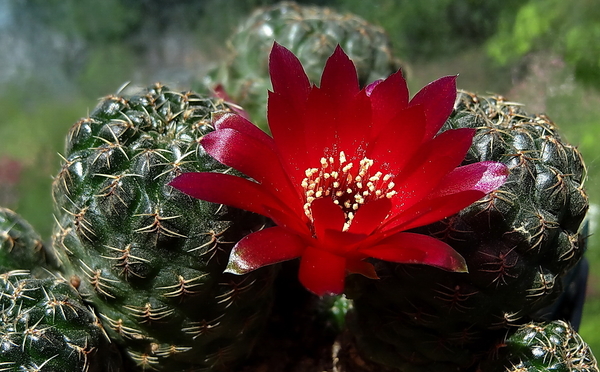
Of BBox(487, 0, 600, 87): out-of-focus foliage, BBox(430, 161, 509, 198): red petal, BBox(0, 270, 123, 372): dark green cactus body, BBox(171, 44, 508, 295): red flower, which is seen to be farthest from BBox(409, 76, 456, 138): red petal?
BBox(487, 0, 600, 87): out-of-focus foliage

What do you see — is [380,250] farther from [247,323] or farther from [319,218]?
[247,323]

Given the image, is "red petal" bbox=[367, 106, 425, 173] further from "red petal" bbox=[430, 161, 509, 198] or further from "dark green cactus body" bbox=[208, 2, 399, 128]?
"dark green cactus body" bbox=[208, 2, 399, 128]

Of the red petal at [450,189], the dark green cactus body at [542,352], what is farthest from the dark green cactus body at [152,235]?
the dark green cactus body at [542,352]

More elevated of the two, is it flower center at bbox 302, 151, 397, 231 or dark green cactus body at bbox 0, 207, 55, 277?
flower center at bbox 302, 151, 397, 231

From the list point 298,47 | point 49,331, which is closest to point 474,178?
point 49,331

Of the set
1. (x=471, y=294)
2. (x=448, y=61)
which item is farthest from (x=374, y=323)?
(x=448, y=61)

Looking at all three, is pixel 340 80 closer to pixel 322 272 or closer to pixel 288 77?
pixel 288 77

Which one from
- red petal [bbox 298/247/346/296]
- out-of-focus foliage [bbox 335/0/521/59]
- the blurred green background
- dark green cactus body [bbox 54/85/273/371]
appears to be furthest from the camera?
out-of-focus foliage [bbox 335/0/521/59]
